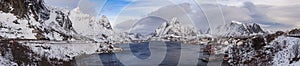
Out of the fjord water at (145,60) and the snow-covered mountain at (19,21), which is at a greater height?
the snow-covered mountain at (19,21)

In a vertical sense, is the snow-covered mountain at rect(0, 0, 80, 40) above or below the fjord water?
above

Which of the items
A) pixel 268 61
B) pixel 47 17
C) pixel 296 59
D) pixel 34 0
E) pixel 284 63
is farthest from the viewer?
pixel 47 17

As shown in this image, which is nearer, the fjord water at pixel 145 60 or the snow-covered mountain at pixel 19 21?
the fjord water at pixel 145 60

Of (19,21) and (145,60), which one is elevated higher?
(19,21)

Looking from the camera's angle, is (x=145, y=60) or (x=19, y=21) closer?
(x=145, y=60)

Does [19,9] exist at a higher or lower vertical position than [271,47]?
higher

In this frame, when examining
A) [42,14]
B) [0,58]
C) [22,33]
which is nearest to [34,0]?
[42,14]

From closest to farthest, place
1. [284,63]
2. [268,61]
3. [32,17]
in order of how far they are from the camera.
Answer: [284,63] → [268,61] → [32,17]

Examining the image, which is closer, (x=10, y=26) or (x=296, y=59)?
(x=296, y=59)

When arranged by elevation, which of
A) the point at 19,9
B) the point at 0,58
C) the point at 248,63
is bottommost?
the point at 248,63

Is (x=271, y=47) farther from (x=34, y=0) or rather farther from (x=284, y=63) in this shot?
(x=34, y=0)

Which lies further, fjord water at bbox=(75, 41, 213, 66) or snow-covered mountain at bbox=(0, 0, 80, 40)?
snow-covered mountain at bbox=(0, 0, 80, 40)
